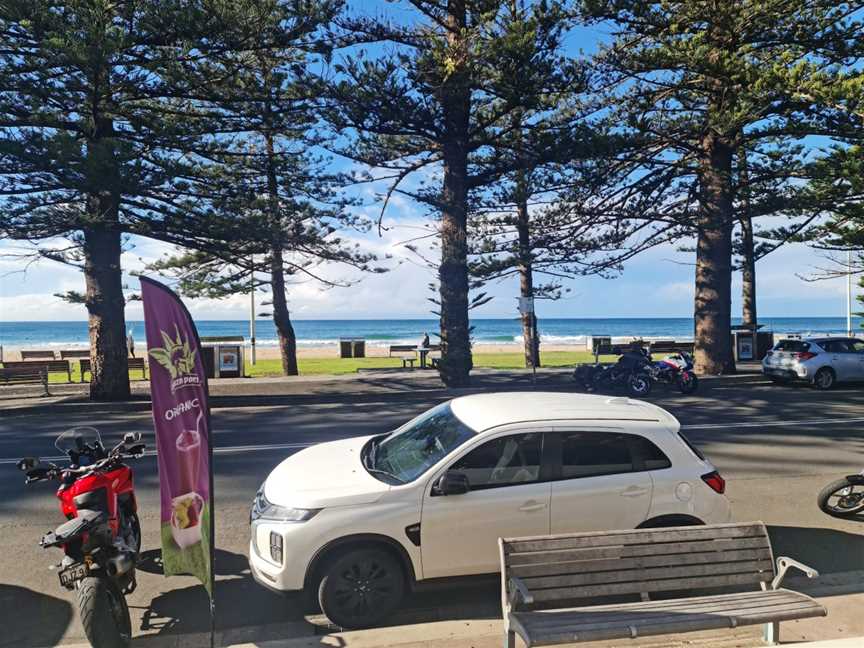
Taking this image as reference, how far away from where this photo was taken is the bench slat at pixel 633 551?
3713 millimetres

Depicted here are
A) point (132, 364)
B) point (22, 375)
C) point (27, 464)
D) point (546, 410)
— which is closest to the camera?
point (27, 464)

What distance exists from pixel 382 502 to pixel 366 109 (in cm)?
1374

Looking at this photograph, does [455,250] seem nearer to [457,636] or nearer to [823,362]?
[823,362]

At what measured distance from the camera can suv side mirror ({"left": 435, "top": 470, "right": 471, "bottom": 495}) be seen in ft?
14.6

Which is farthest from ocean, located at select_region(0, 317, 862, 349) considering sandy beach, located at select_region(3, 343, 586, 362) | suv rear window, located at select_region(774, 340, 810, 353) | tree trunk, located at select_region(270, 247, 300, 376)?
suv rear window, located at select_region(774, 340, 810, 353)

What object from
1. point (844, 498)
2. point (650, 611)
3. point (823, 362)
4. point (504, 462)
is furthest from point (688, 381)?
point (650, 611)

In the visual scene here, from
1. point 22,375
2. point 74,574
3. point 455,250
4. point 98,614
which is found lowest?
point 98,614

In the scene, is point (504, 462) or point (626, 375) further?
point (626, 375)

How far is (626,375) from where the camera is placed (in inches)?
648

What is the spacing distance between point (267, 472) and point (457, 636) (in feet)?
17.0

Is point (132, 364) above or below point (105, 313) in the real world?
below

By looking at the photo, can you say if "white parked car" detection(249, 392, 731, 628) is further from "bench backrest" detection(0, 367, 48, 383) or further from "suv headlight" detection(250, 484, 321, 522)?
"bench backrest" detection(0, 367, 48, 383)

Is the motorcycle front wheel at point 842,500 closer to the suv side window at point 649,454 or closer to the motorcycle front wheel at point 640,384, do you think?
the suv side window at point 649,454

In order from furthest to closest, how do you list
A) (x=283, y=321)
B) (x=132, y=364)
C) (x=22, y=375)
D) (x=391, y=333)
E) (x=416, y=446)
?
(x=391, y=333) → (x=283, y=321) → (x=132, y=364) → (x=22, y=375) → (x=416, y=446)
